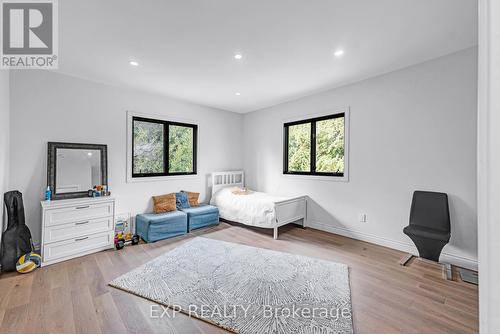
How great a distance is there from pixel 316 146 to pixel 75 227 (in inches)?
156

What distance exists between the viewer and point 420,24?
216cm

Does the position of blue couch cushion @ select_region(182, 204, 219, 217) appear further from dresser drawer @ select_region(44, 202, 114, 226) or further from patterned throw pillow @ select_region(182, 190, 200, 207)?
dresser drawer @ select_region(44, 202, 114, 226)

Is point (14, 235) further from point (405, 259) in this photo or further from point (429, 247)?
point (429, 247)

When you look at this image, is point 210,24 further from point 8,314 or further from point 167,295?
point 8,314

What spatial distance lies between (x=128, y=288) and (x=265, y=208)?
2.16 m

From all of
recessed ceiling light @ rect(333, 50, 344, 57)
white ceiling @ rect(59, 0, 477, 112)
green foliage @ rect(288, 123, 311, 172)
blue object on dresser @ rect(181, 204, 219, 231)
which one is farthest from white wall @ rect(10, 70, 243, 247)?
recessed ceiling light @ rect(333, 50, 344, 57)

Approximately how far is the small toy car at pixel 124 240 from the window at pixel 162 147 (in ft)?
3.35

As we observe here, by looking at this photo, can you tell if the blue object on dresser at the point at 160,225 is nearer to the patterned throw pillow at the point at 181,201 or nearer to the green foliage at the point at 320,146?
the patterned throw pillow at the point at 181,201

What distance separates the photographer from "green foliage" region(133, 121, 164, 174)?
400 centimetres

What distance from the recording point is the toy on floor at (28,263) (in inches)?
98.8

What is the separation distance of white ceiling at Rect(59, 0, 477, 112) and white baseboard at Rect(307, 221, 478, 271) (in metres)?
2.43
